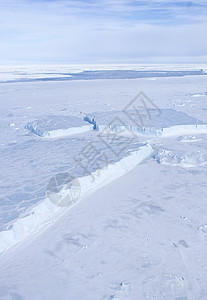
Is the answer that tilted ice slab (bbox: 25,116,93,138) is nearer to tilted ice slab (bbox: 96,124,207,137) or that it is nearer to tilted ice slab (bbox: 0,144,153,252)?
tilted ice slab (bbox: 96,124,207,137)

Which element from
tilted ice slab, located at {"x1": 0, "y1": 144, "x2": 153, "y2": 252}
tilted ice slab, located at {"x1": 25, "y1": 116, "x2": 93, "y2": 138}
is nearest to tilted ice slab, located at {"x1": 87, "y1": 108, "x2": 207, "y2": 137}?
tilted ice slab, located at {"x1": 25, "y1": 116, "x2": 93, "y2": 138}

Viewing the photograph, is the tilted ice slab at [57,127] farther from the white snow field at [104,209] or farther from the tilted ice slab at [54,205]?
the tilted ice slab at [54,205]

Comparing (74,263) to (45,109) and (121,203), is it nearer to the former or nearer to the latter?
(121,203)

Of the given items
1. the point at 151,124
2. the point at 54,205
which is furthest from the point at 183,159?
the point at 54,205

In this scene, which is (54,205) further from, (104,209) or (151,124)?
(151,124)

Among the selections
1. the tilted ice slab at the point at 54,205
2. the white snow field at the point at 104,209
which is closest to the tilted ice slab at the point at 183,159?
the white snow field at the point at 104,209

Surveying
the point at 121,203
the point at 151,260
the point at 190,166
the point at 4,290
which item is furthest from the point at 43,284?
the point at 190,166
